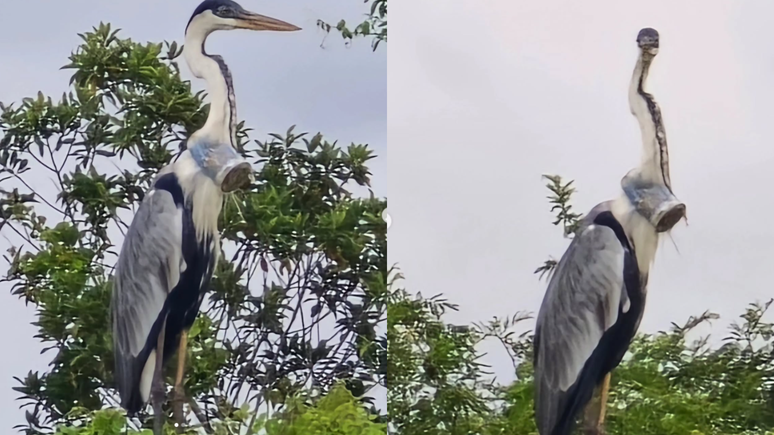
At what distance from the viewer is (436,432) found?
3088mm

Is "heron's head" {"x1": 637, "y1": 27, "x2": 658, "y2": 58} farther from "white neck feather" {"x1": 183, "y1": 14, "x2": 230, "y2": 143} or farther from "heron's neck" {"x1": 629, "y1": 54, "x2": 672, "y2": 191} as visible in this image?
"white neck feather" {"x1": 183, "y1": 14, "x2": 230, "y2": 143}

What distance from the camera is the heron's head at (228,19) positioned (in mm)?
3008

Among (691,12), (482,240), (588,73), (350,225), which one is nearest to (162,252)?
(350,225)

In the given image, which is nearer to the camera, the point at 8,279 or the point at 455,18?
the point at 8,279

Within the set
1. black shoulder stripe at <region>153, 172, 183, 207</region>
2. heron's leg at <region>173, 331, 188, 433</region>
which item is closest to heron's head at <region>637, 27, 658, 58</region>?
black shoulder stripe at <region>153, 172, 183, 207</region>

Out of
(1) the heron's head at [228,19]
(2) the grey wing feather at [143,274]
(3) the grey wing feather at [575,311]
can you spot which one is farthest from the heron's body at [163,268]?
(3) the grey wing feather at [575,311]

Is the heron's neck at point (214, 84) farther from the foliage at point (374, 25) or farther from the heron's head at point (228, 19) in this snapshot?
the foliage at point (374, 25)

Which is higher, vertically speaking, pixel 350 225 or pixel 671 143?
pixel 671 143

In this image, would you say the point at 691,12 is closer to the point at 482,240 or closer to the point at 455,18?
the point at 455,18

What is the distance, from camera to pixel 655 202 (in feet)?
9.65

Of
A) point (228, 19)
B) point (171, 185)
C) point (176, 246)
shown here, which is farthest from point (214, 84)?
point (176, 246)

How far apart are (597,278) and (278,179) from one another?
3.28ft

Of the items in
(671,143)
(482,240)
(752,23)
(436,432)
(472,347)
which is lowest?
(436,432)

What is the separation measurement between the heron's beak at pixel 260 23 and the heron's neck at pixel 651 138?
1068mm
